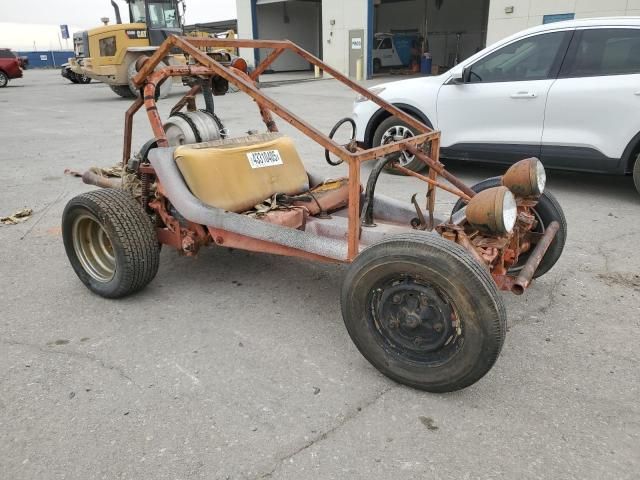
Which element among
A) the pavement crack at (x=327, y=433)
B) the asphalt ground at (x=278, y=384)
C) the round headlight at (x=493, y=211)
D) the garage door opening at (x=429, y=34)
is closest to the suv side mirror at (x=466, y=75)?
the asphalt ground at (x=278, y=384)

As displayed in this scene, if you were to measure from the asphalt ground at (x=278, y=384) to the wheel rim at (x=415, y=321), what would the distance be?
22 cm

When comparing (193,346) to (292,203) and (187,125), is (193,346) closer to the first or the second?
(292,203)

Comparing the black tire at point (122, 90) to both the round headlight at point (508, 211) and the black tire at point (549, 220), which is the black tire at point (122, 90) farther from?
the round headlight at point (508, 211)

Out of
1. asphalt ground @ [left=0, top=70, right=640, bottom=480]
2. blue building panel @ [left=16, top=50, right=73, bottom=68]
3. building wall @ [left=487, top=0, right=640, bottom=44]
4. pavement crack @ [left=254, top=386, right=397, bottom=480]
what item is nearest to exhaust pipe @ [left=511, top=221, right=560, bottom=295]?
asphalt ground @ [left=0, top=70, right=640, bottom=480]

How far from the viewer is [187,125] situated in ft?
12.4

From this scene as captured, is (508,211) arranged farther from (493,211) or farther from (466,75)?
(466,75)

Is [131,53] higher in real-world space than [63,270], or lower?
higher

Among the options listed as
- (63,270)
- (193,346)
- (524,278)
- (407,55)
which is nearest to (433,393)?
(524,278)

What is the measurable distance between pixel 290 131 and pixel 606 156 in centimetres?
580

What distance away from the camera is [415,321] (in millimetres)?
2393

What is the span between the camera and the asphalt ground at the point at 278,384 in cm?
212

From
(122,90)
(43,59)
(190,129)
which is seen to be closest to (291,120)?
(190,129)

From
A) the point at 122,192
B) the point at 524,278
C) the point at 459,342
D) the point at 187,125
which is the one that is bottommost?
the point at 459,342

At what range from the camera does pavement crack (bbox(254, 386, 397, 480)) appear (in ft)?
6.83
